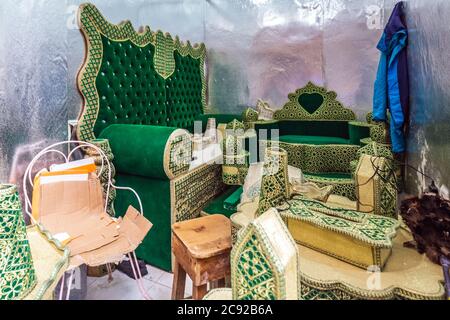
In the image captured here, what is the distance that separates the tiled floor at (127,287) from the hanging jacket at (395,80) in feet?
7.66

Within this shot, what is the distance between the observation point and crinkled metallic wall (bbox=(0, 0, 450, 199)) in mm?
1777

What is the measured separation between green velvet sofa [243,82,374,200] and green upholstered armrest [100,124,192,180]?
1.44m

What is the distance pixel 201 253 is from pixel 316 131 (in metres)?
3.36

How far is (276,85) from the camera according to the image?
4.62 metres

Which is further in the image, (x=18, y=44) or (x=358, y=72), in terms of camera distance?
(x=358, y=72)

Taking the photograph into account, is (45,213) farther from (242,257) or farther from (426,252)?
(426,252)

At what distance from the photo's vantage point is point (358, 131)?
3428 millimetres

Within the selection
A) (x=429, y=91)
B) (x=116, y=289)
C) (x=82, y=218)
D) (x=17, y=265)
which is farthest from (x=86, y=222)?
(x=429, y=91)

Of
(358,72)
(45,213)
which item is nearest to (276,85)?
(358,72)

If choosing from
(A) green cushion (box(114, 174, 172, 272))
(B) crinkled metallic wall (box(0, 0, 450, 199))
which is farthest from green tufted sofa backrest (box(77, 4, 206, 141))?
(A) green cushion (box(114, 174, 172, 272))

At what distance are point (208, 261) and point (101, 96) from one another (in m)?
1.81

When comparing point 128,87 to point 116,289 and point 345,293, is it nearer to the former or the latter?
point 116,289

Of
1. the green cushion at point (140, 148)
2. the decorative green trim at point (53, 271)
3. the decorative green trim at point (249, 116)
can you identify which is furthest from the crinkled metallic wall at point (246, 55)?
the decorative green trim at point (53, 271)

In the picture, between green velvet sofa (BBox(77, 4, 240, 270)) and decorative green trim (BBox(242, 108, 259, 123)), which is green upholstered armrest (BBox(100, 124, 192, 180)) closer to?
green velvet sofa (BBox(77, 4, 240, 270))
